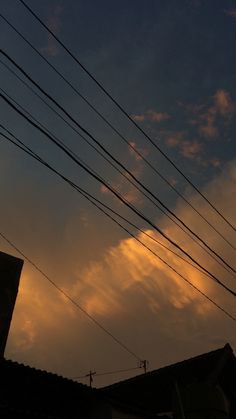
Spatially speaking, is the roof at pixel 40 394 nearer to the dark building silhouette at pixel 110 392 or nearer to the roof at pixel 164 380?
the dark building silhouette at pixel 110 392

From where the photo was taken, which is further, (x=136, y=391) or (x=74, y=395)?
(x=136, y=391)

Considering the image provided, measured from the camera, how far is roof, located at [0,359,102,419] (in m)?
9.71

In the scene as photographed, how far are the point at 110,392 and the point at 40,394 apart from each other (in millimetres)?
2933

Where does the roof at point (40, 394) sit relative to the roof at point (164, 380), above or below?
below

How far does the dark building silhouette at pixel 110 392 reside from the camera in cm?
434

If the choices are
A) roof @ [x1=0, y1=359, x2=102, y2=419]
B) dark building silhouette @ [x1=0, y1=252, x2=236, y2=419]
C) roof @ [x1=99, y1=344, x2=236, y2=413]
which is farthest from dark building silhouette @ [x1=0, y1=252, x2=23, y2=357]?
roof @ [x1=99, y1=344, x2=236, y2=413]

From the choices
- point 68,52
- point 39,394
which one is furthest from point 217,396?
point 39,394

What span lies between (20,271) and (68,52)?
9354 millimetres

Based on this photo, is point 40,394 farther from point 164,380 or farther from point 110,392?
point 164,380

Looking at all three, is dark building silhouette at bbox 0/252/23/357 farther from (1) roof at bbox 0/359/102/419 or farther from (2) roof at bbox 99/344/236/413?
(2) roof at bbox 99/344/236/413

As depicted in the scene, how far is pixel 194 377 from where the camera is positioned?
1544 cm

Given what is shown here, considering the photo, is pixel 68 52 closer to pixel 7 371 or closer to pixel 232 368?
pixel 7 371

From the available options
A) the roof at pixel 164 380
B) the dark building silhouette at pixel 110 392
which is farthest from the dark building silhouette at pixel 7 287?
the roof at pixel 164 380

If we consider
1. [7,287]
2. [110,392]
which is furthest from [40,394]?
[7,287]
